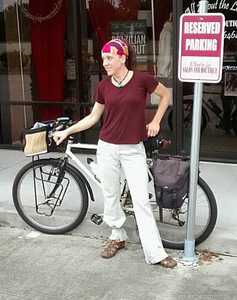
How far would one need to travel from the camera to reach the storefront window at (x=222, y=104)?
22.8ft

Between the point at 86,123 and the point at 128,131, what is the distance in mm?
418

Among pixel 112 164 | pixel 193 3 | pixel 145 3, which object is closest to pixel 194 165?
pixel 112 164

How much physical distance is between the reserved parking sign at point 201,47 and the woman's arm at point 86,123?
2.43 ft

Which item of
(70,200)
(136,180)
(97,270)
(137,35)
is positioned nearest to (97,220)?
(70,200)

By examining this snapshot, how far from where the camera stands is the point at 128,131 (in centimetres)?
424

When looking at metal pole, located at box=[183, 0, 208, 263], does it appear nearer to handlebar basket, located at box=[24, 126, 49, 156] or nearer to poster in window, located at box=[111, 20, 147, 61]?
handlebar basket, located at box=[24, 126, 49, 156]

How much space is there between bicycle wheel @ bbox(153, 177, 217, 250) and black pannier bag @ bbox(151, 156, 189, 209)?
22cm

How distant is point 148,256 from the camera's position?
438 cm

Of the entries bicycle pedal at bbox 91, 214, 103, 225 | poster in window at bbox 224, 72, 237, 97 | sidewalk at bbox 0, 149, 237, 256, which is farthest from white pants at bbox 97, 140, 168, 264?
poster in window at bbox 224, 72, 237, 97

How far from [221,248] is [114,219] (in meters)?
0.89

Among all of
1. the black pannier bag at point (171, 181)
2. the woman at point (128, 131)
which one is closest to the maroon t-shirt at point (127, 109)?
the woman at point (128, 131)

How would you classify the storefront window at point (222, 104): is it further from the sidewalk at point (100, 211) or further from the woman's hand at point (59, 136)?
the woman's hand at point (59, 136)

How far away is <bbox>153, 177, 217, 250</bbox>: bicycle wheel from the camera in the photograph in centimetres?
446

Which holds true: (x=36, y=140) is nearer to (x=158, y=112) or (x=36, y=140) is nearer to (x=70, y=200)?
(x=70, y=200)
